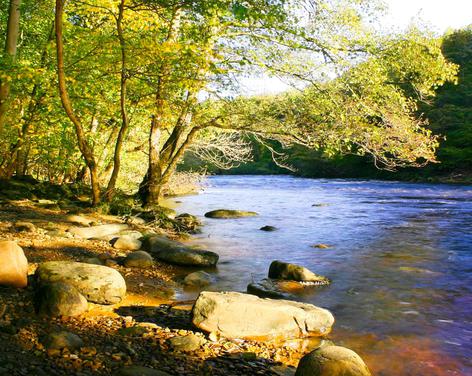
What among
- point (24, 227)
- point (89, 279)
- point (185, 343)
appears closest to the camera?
point (185, 343)

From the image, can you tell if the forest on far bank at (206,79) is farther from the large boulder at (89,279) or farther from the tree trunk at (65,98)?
the large boulder at (89,279)

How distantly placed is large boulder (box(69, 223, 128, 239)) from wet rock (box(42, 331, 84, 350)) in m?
6.11

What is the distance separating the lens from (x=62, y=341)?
442 centimetres

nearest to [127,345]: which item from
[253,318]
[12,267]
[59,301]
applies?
[59,301]

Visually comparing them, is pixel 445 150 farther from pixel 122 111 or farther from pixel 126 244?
pixel 126 244

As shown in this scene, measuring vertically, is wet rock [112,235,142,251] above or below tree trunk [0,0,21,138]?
below

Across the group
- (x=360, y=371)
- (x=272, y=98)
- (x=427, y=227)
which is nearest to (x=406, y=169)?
(x=427, y=227)

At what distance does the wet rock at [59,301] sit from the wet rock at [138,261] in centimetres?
304

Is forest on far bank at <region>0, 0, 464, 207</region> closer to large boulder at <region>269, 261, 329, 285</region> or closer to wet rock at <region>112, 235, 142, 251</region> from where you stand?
wet rock at <region>112, 235, 142, 251</region>

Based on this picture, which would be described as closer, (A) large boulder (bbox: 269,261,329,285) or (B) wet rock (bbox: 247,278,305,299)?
(B) wet rock (bbox: 247,278,305,299)

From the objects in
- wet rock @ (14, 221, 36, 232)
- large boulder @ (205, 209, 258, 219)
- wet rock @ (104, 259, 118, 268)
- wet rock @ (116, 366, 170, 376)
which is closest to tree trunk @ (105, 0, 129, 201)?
wet rock @ (14, 221, 36, 232)

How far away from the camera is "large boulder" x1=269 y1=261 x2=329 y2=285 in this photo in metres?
8.90

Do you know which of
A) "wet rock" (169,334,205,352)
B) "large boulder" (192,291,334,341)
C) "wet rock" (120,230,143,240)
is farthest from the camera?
"wet rock" (120,230,143,240)

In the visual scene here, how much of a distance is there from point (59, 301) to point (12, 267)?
96cm
